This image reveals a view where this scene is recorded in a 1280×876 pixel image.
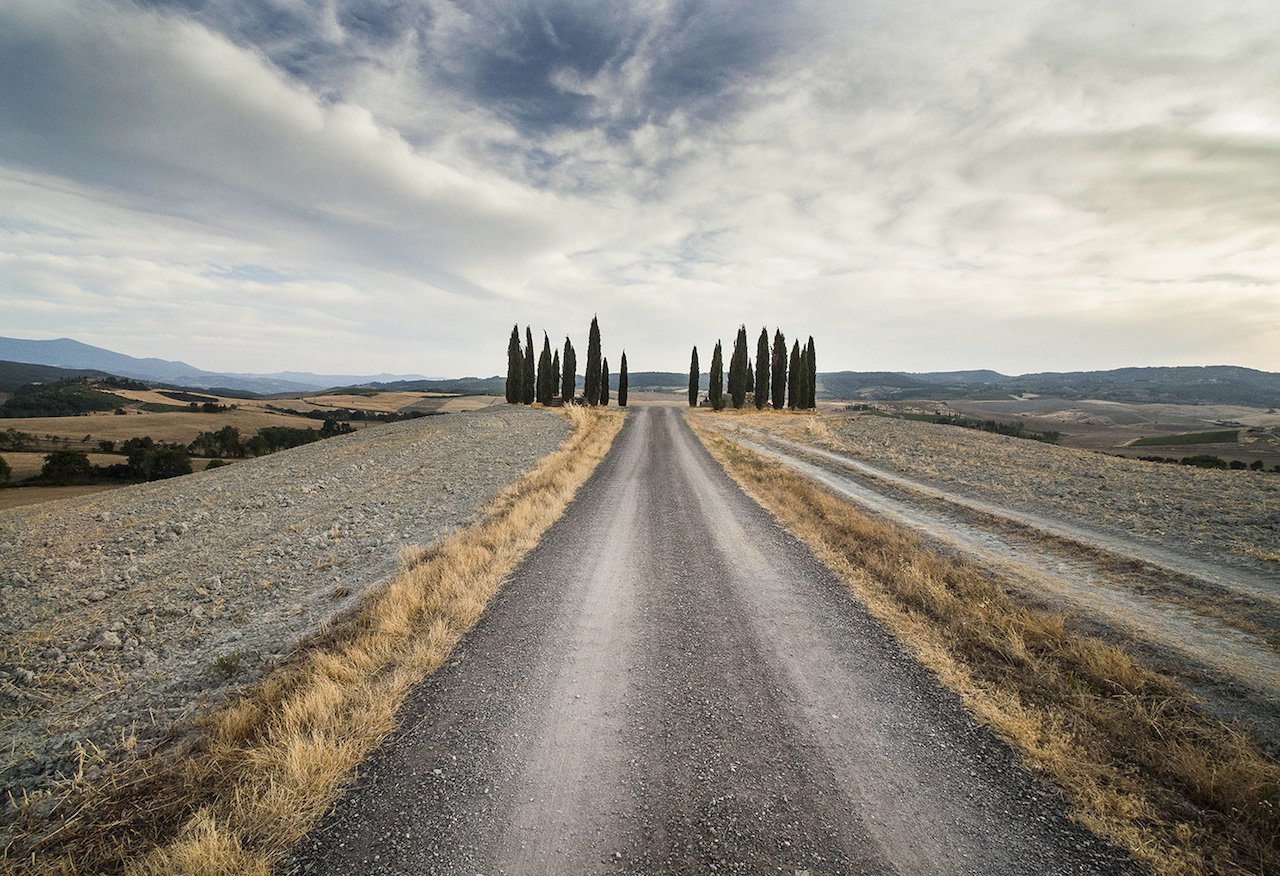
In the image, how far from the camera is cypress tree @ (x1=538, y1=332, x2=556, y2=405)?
60.5 metres

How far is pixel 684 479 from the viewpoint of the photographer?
17.9 meters

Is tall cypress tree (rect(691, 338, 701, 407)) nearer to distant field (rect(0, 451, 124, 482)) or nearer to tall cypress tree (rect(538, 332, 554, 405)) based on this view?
tall cypress tree (rect(538, 332, 554, 405))

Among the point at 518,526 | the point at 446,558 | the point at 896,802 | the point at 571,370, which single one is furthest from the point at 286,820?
the point at 571,370

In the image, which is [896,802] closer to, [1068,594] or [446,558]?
[1068,594]

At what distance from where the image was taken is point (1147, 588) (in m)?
8.09

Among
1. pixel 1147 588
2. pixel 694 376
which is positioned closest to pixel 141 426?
pixel 694 376

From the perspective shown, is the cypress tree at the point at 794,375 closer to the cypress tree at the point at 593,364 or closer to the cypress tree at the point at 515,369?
the cypress tree at the point at 593,364

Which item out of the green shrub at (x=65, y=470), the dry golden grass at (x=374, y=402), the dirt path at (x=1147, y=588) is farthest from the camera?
the dry golden grass at (x=374, y=402)

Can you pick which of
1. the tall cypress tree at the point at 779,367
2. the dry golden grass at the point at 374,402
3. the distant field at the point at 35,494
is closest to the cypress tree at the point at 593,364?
the tall cypress tree at the point at 779,367

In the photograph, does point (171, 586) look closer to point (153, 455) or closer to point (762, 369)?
point (153, 455)

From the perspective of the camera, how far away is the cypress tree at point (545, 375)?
60.5m

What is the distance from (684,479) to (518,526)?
8254 millimetres

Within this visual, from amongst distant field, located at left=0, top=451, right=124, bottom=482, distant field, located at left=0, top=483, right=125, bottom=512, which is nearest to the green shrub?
distant field, located at left=0, top=451, right=124, bottom=482

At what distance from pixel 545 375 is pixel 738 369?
25593 mm
